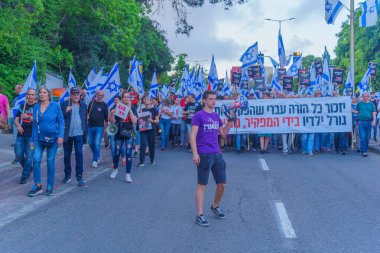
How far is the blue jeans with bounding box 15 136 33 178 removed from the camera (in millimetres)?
10008

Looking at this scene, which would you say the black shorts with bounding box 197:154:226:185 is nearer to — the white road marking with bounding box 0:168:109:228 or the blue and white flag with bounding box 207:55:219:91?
the white road marking with bounding box 0:168:109:228

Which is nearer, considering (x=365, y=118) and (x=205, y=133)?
(x=205, y=133)

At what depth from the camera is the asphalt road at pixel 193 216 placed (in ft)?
19.0

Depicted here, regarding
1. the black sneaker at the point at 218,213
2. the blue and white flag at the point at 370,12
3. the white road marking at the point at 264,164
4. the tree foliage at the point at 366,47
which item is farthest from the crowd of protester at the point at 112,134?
the tree foliage at the point at 366,47

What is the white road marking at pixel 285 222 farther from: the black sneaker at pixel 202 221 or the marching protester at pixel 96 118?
the marching protester at pixel 96 118

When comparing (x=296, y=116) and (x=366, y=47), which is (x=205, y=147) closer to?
(x=296, y=116)

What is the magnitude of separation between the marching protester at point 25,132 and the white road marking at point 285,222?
184 inches

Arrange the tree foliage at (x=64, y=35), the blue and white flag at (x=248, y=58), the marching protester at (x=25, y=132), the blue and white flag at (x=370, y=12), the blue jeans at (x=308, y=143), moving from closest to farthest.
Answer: the marching protester at (x=25, y=132) < the blue jeans at (x=308, y=143) < the tree foliage at (x=64, y=35) < the blue and white flag at (x=370, y=12) < the blue and white flag at (x=248, y=58)

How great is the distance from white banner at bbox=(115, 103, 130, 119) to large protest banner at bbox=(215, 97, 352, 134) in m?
7.18

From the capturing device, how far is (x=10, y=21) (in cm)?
1925

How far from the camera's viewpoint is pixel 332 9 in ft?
82.9

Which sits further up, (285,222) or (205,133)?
(205,133)

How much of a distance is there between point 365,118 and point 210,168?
33.8 feet

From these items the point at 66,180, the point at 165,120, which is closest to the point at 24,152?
the point at 66,180
